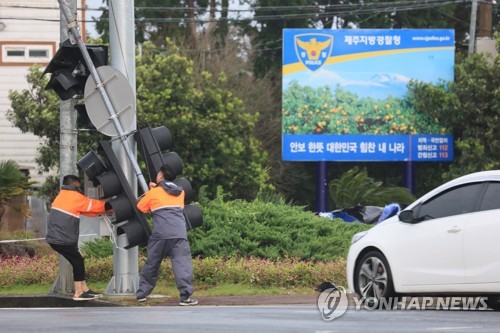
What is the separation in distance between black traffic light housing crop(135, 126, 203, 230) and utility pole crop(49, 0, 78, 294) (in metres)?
1.26

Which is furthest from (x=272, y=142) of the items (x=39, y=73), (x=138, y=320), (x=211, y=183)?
(x=138, y=320)

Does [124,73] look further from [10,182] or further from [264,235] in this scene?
[10,182]

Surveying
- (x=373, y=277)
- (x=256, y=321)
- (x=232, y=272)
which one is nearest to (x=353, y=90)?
(x=232, y=272)

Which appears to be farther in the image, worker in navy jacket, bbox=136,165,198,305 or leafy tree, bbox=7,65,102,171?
leafy tree, bbox=7,65,102,171

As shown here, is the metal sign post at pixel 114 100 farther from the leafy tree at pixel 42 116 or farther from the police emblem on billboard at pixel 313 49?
the police emblem on billboard at pixel 313 49

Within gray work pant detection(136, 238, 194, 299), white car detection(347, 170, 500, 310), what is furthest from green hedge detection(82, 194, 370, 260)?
white car detection(347, 170, 500, 310)

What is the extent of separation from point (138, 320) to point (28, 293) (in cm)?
667

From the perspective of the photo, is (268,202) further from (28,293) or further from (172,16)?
(172,16)

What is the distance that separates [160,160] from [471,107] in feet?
94.4

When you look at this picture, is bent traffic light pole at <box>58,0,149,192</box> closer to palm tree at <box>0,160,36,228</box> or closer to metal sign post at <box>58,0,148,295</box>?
metal sign post at <box>58,0,148,295</box>

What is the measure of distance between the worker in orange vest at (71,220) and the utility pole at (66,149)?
2.46 ft

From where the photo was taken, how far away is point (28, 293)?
18141 mm

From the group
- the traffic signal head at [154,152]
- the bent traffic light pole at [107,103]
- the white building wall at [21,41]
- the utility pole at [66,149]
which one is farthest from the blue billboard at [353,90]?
the bent traffic light pole at [107,103]

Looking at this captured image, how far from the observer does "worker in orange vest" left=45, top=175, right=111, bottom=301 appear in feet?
54.5
